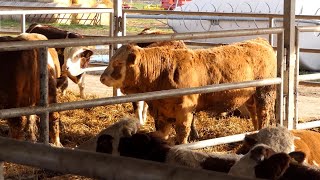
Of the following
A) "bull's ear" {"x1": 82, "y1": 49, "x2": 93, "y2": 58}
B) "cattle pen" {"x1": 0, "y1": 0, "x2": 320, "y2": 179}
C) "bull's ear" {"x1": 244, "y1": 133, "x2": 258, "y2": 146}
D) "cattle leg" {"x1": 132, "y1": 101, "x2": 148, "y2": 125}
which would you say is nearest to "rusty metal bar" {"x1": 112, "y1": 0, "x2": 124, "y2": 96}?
"cattle pen" {"x1": 0, "y1": 0, "x2": 320, "y2": 179}

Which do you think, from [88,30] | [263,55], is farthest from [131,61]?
[88,30]

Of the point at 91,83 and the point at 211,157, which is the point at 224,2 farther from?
the point at 211,157

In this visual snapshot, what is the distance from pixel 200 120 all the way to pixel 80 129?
1.63 metres

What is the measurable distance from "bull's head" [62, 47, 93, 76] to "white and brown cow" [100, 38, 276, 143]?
151 inches

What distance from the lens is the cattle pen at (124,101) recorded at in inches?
66.4

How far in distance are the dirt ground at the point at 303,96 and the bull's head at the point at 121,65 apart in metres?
3.55

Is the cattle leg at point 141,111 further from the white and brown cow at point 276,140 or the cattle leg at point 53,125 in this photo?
the white and brown cow at point 276,140

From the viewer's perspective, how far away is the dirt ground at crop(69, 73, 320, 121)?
417 inches

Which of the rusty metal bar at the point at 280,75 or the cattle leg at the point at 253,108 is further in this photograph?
the cattle leg at the point at 253,108

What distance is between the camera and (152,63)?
7379 mm

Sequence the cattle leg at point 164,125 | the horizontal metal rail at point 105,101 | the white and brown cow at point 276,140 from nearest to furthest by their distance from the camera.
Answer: the horizontal metal rail at point 105,101
the white and brown cow at point 276,140
the cattle leg at point 164,125

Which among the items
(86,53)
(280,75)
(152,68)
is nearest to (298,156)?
(280,75)

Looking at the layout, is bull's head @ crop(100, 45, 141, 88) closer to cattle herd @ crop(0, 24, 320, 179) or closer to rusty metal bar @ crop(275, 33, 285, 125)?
cattle herd @ crop(0, 24, 320, 179)

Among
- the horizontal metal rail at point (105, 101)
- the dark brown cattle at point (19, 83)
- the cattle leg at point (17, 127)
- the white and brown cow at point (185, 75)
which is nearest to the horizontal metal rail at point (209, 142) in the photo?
the horizontal metal rail at point (105, 101)
